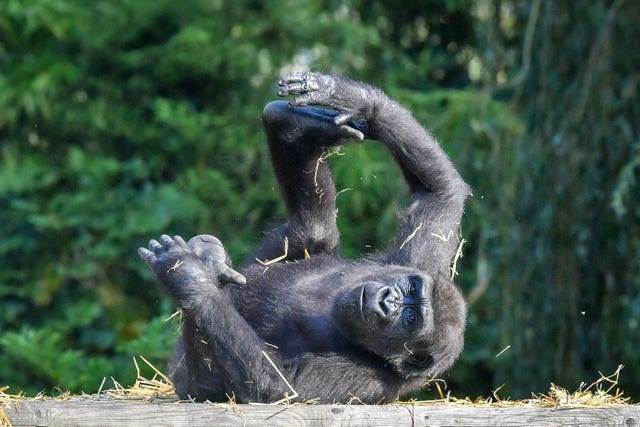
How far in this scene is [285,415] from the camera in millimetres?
3770

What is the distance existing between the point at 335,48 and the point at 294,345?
583cm

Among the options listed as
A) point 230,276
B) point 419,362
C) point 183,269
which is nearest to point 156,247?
point 183,269

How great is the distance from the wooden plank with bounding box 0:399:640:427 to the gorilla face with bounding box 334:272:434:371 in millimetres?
631

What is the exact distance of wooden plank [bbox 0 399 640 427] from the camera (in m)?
3.73

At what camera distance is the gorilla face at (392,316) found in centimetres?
446

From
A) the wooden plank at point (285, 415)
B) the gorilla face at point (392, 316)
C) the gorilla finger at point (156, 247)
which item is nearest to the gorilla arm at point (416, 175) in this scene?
the gorilla face at point (392, 316)

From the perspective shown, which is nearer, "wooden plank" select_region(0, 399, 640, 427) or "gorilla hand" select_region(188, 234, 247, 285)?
"wooden plank" select_region(0, 399, 640, 427)

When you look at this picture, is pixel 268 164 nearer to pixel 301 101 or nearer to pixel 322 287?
pixel 322 287

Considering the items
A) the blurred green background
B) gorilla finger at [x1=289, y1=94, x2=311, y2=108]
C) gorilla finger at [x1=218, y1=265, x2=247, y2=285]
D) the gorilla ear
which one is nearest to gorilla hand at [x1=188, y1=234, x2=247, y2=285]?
gorilla finger at [x1=218, y1=265, x2=247, y2=285]

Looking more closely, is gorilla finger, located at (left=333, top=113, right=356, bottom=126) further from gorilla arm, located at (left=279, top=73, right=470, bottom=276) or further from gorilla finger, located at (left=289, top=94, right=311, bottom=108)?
gorilla finger, located at (left=289, top=94, right=311, bottom=108)

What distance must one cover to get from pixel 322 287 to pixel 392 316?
1.82 ft

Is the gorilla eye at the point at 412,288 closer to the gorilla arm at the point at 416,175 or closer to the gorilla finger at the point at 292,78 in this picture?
the gorilla arm at the point at 416,175

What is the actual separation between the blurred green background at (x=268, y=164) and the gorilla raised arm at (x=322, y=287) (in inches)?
93.7

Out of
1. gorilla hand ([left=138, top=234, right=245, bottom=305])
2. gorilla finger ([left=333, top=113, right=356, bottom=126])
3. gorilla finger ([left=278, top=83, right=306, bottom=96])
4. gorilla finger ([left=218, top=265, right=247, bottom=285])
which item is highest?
gorilla finger ([left=278, top=83, right=306, bottom=96])
